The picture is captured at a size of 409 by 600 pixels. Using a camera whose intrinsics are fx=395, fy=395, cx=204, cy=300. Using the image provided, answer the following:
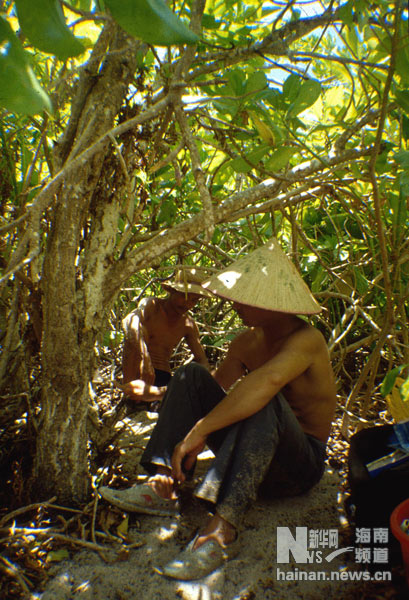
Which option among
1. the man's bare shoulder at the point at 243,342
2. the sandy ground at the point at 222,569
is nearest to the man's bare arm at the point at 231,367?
the man's bare shoulder at the point at 243,342

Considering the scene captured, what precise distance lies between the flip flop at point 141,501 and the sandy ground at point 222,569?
39 mm

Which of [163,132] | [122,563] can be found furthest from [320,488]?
[163,132]

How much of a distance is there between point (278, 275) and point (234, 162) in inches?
19.3

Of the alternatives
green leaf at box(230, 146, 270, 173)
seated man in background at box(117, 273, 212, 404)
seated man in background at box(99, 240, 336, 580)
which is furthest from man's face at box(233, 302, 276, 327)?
seated man in background at box(117, 273, 212, 404)

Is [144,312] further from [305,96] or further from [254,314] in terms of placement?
[305,96]

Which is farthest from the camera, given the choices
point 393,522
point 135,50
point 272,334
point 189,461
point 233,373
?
point 233,373

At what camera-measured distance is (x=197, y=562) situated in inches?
53.5

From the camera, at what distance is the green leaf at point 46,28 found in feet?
1.17

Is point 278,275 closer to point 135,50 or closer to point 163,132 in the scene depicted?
point 163,132

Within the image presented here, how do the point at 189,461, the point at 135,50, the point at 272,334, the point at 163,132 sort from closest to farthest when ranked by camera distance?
the point at 135,50 → the point at 163,132 → the point at 189,461 → the point at 272,334

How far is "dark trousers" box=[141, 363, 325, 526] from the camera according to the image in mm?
1482

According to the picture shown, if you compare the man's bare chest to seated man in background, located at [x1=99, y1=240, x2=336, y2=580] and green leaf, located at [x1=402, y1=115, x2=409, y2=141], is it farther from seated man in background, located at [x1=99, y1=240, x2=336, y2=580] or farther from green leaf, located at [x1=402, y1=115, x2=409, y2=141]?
green leaf, located at [x1=402, y1=115, x2=409, y2=141]

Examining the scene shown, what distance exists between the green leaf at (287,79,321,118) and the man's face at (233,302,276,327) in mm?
772

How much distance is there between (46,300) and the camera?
1451 millimetres
